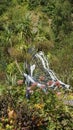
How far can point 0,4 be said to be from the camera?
61.4 meters

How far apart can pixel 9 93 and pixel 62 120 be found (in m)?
1.25

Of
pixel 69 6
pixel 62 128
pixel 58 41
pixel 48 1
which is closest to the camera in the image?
pixel 62 128

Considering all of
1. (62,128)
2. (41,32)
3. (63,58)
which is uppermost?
(62,128)

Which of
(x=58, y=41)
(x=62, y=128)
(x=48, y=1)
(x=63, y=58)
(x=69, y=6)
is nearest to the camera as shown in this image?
(x=62, y=128)

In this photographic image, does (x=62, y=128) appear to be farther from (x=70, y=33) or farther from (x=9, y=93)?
(x=70, y=33)

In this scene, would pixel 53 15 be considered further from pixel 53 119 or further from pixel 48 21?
pixel 53 119

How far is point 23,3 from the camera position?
205 ft

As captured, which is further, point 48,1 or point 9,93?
point 48,1

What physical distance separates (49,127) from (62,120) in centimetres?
28

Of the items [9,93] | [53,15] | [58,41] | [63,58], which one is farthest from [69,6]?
[9,93]

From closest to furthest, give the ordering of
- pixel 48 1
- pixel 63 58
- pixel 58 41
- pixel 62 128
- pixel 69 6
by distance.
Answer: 1. pixel 62 128
2. pixel 63 58
3. pixel 58 41
4. pixel 69 6
5. pixel 48 1

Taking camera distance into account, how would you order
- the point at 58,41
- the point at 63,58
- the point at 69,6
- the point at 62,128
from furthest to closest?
1. the point at 69,6
2. the point at 58,41
3. the point at 63,58
4. the point at 62,128

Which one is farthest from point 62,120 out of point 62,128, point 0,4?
point 0,4

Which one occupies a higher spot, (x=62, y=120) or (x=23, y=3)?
(x=62, y=120)
